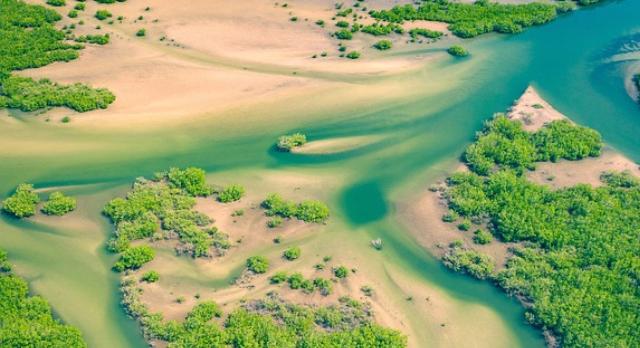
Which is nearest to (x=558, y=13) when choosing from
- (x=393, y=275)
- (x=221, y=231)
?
(x=393, y=275)

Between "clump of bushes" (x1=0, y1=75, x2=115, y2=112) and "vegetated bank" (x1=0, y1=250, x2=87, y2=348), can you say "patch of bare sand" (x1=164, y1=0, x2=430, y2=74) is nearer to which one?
"clump of bushes" (x1=0, y1=75, x2=115, y2=112)

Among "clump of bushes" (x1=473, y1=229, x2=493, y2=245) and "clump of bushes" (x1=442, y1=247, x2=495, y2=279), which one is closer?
"clump of bushes" (x1=442, y1=247, x2=495, y2=279)

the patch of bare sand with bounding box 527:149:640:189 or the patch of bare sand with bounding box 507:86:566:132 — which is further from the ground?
the patch of bare sand with bounding box 507:86:566:132

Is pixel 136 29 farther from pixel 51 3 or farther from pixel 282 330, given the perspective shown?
pixel 282 330

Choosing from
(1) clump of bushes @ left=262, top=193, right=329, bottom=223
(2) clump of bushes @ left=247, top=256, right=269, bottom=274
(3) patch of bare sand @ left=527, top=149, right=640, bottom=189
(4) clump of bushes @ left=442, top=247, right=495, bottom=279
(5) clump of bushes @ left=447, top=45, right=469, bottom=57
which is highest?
(5) clump of bushes @ left=447, top=45, right=469, bottom=57

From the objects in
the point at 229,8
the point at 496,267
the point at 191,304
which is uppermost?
the point at 229,8

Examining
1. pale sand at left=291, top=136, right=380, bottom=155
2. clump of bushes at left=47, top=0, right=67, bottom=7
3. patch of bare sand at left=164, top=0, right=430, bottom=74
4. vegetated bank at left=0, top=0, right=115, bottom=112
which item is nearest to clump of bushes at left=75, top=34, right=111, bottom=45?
vegetated bank at left=0, top=0, right=115, bottom=112

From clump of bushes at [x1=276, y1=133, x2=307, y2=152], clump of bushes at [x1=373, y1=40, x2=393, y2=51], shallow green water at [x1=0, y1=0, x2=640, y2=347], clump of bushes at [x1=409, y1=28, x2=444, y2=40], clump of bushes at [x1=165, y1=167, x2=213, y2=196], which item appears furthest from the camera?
clump of bushes at [x1=409, y1=28, x2=444, y2=40]
